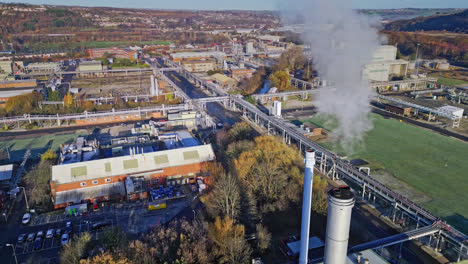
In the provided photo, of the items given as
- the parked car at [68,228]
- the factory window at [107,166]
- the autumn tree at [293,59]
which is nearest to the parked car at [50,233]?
the parked car at [68,228]

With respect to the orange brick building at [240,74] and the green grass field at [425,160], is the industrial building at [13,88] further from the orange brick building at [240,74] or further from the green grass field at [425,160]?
the green grass field at [425,160]

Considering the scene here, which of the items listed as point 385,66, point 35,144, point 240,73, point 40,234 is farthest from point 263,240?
point 385,66

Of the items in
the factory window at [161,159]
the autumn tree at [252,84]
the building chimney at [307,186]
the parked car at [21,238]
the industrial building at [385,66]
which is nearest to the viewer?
the building chimney at [307,186]

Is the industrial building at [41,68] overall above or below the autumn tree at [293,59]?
below

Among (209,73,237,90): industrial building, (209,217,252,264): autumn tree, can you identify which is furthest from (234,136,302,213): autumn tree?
(209,73,237,90): industrial building

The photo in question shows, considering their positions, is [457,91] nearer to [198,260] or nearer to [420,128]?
[420,128]

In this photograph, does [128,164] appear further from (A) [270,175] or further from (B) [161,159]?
(A) [270,175]

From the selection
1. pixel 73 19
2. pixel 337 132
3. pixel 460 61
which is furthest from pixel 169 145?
pixel 73 19

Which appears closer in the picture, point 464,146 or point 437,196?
point 437,196
